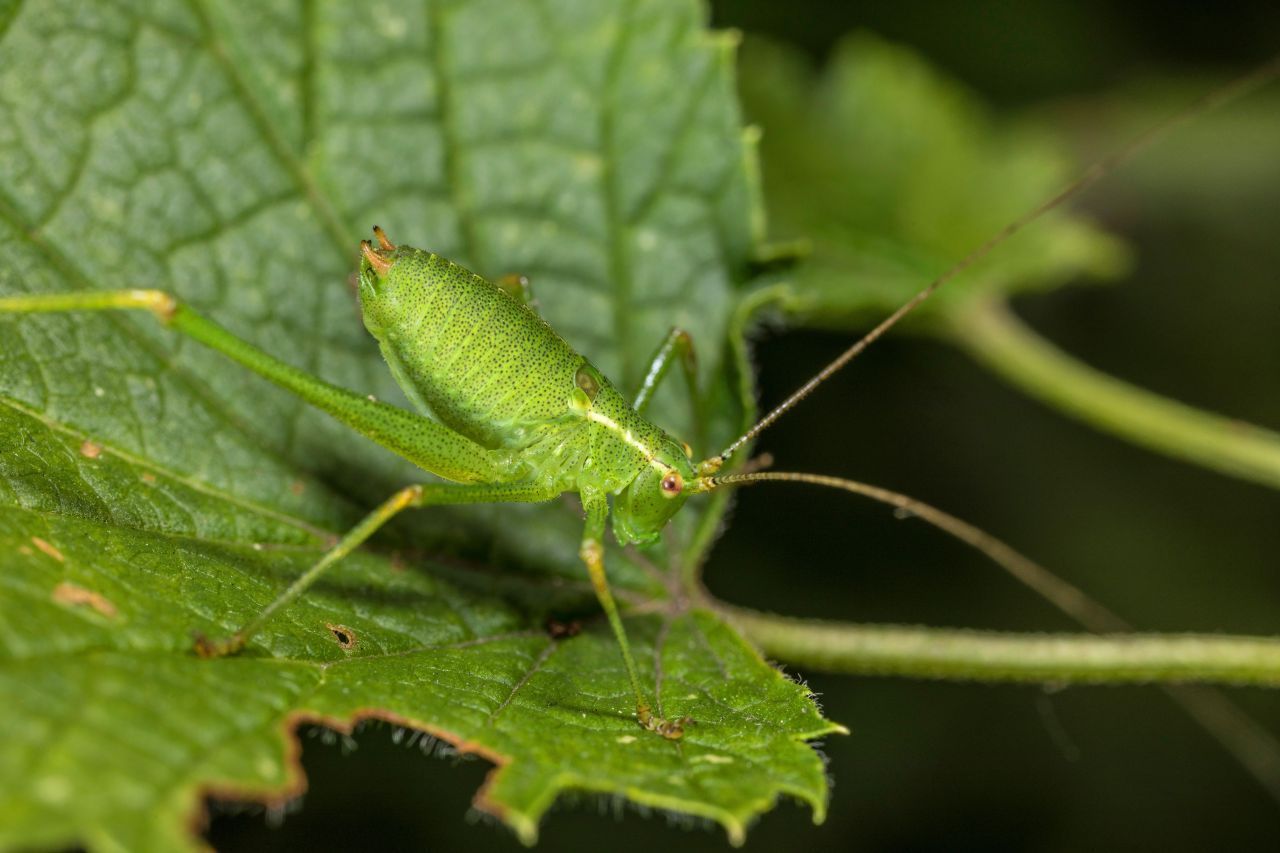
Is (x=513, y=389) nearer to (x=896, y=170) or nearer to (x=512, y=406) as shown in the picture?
(x=512, y=406)

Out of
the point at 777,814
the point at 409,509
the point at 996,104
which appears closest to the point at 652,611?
the point at 409,509

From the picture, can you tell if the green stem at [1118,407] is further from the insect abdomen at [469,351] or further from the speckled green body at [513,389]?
the insect abdomen at [469,351]

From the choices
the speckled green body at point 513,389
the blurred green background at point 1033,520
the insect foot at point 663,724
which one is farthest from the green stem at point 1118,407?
the insect foot at point 663,724

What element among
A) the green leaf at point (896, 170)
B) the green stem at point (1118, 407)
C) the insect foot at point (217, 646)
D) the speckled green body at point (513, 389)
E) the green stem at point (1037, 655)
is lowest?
the insect foot at point (217, 646)

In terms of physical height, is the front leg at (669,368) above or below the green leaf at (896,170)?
below

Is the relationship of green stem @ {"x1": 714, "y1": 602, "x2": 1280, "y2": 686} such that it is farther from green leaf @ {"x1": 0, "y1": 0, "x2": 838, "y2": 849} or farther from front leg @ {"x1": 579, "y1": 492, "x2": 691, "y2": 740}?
front leg @ {"x1": 579, "y1": 492, "x2": 691, "y2": 740}

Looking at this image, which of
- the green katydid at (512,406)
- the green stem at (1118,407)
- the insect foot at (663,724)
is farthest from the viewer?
the green stem at (1118,407)

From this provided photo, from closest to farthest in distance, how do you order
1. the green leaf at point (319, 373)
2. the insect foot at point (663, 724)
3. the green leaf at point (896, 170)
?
1. the green leaf at point (319, 373)
2. the insect foot at point (663, 724)
3. the green leaf at point (896, 170)
